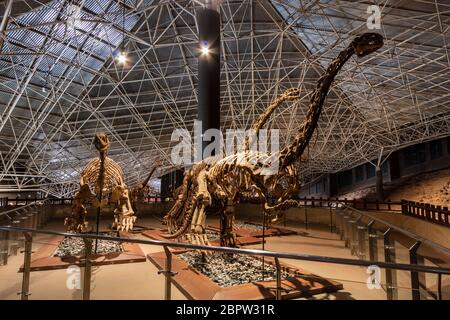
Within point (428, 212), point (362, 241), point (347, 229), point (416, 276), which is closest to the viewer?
point (416, 276)

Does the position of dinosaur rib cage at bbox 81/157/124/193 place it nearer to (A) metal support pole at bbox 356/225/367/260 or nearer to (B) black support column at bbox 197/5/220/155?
(B) black support column at bbox 197/5/220/155

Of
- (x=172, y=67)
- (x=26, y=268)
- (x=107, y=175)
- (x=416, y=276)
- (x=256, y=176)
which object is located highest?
(x=172, y=67)

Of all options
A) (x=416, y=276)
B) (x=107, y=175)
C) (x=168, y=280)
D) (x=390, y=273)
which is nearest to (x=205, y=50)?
(x=107, y=175)

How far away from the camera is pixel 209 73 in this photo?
1095 centimetres

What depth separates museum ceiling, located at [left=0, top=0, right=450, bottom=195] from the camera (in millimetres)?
13445

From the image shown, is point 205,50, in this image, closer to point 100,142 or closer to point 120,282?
point 100,142

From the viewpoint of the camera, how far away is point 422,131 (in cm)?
2608

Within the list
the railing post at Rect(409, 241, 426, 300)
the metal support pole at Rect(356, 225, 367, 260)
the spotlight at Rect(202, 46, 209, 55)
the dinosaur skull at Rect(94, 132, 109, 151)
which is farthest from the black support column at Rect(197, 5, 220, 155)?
the railing post at Rect(409, 241, 426, 300)

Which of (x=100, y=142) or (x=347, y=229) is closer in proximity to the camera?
(x=100, y=142)

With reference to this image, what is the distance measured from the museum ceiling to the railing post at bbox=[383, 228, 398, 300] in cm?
681

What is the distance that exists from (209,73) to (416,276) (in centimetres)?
925

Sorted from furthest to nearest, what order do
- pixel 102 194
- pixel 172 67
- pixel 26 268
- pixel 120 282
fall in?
1. pixel 172 67
2. pixel 102 194
3. pixel 120 282
4. pixel 26 268
